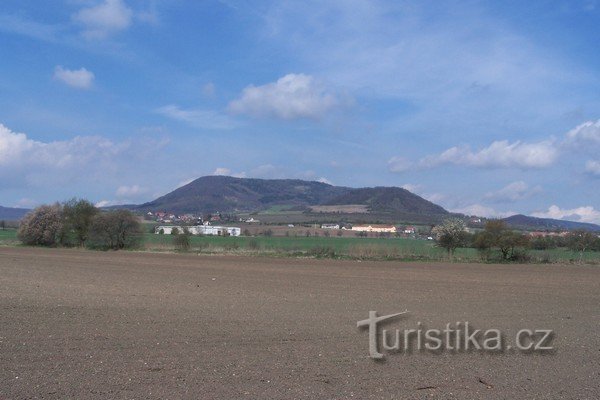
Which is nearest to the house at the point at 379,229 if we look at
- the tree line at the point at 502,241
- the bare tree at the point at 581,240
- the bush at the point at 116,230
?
the tree line at the point at 502,241

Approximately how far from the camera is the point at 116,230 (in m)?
79.3

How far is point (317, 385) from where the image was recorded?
380 inches

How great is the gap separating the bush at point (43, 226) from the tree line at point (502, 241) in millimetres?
52432

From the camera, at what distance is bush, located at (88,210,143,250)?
79.3 meters

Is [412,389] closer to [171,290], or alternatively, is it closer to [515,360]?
[515,360]

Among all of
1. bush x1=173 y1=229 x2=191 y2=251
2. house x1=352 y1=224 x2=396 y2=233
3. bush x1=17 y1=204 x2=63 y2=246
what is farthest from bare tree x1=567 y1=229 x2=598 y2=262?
house x1=352 y1=224 x2=396 y2=233

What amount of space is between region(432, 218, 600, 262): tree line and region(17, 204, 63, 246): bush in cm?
5243

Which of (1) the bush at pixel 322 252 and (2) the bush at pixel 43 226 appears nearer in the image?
(1) the bush at pixel 322 252

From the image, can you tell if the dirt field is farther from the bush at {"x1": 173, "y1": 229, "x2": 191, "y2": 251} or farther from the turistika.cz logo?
the bush at {"x1": 173, "y1": 229, "x2": 191, "y2": 251}

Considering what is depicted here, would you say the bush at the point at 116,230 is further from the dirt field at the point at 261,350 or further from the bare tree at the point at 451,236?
the dirt field at the point at 261,350

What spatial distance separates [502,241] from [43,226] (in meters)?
61.7

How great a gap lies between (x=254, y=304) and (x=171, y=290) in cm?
623

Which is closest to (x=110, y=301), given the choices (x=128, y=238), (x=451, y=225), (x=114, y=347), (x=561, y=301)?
(x=114, y=347)

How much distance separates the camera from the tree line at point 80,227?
79562 millimetres
